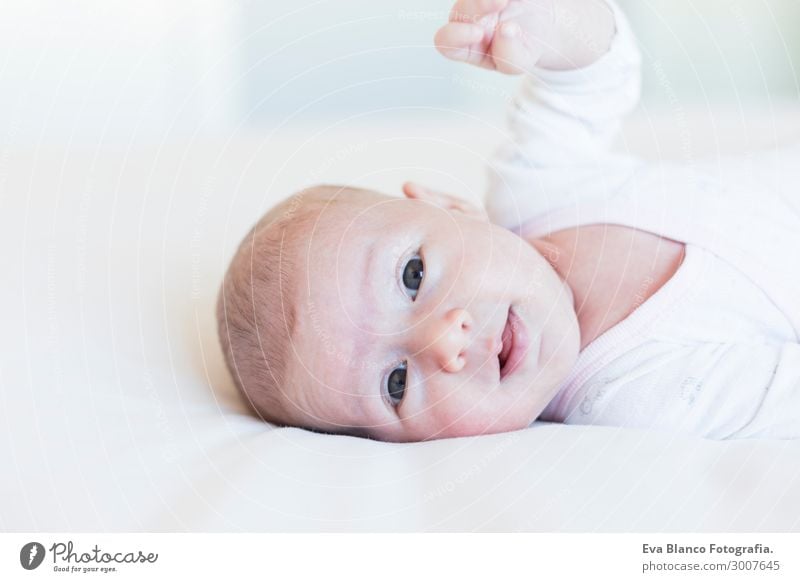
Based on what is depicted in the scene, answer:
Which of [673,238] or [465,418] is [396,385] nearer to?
[465,418]

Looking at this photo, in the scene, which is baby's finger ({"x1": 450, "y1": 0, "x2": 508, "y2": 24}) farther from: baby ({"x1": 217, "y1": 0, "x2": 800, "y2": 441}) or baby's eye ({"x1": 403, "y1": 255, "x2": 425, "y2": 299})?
baby's eye ({"x1": 403, "y1": 255, "x2": 425, "y2": 299})

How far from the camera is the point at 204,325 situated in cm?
73

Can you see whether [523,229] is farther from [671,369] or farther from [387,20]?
[387,20]

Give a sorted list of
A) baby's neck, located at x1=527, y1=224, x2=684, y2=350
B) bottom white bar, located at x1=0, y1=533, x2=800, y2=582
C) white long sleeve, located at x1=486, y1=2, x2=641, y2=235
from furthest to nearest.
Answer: white long sleeve, located at x1=486, y1=2, x2=641, y2=235, baby's neck, located at x1=527, y1=224, x2=684, y2=350, bottom white bar, located at x1=0, y1=533, x2=800, y2=582

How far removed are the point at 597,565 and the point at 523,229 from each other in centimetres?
38

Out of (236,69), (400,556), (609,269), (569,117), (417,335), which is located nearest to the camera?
(400,556)

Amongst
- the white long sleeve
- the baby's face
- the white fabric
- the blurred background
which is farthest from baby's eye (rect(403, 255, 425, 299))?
the blurred background

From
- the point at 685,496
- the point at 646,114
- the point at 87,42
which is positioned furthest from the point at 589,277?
the point at 87,42

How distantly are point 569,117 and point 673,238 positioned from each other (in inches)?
6.9

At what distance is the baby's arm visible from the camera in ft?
2.48

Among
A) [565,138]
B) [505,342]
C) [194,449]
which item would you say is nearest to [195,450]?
[194,449]

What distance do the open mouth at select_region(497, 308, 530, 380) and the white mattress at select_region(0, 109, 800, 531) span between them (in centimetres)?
6

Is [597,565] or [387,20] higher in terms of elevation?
[387,20]

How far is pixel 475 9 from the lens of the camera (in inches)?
25.8
